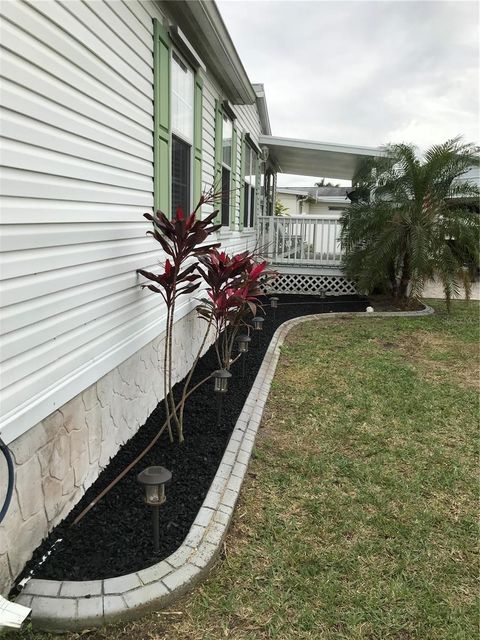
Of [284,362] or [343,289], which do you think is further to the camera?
[343,289]

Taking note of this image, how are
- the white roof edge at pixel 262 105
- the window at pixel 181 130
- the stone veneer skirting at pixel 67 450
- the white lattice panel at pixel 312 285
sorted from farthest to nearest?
the white lattice panel at pixel 312 285 → the white roof edge at pixel 262 105 → the window at pixel 181 130 → the stone veneer skirting at pixel 67 450

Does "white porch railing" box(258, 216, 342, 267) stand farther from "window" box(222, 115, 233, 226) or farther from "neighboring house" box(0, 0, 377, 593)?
"neighboring house" box(0, 0, 377, 593)

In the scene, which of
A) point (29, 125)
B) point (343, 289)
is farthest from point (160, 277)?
point (343, 289)

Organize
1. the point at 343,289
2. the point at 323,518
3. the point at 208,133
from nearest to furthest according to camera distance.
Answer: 1. the point at 323,518
2. the point at 208,133
3. the point at 343,289

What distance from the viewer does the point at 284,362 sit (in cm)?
579

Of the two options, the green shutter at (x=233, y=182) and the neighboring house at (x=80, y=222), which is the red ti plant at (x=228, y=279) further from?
the green shutter at (x=233, y=182)

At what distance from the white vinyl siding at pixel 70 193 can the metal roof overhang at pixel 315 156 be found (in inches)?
306

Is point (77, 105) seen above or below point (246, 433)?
above

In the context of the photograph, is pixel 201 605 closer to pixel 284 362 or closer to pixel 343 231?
pixel 284 362

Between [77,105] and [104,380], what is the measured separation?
1599 millimetres

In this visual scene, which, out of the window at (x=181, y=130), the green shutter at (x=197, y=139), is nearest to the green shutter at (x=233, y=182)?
the green shutter at (x=197, y=139)

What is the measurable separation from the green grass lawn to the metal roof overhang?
7.30m

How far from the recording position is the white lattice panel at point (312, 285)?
10.7 metres

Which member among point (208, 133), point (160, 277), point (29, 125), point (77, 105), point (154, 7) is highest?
point (154, 7)
